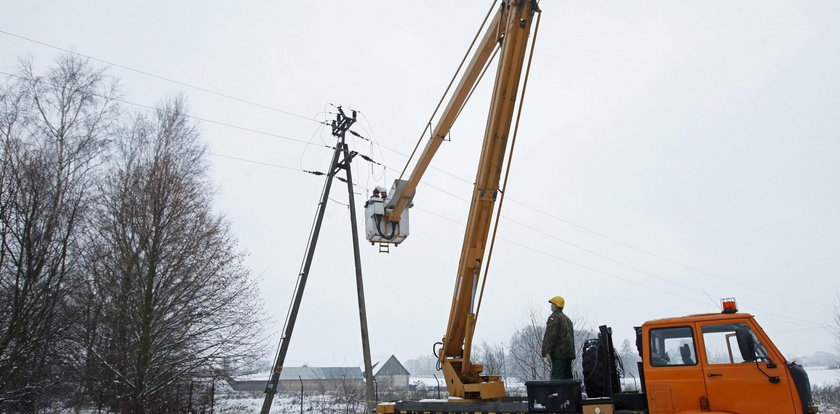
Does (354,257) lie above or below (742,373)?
above

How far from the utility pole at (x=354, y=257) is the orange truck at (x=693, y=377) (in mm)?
9098

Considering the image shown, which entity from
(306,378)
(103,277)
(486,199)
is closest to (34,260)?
(103,277)

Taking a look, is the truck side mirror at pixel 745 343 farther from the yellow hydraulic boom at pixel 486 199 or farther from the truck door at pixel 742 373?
the yellow hydraulic boom at pixel 486 199

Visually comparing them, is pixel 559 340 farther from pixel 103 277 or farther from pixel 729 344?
pixel 103 277

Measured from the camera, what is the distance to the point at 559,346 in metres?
8.05

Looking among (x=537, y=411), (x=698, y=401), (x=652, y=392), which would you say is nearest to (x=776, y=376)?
(x=698, y=401)

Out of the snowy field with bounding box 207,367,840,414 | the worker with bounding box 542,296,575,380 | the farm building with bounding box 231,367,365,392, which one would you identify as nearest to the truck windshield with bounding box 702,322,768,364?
the worker with bounding box 542,296,575,380

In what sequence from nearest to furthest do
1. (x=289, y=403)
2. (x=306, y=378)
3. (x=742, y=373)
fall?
(x=742, y=373), (x=289, y=403), (x=306, y=378)

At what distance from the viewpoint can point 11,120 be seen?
1355 cm

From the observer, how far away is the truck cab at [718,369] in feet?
19.8

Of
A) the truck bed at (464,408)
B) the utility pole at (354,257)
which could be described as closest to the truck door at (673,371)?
the truck bed at (464,408)

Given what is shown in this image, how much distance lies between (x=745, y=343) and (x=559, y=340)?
255 cm

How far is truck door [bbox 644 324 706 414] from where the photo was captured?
6.52 m

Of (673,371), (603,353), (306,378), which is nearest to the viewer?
(673,371)
